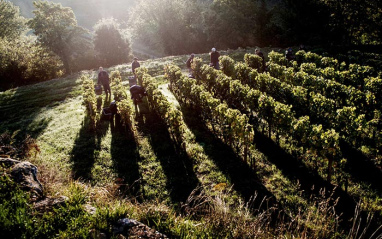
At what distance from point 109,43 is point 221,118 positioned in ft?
109

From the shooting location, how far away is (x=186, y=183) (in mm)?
8656

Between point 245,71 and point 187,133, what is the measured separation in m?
6.87

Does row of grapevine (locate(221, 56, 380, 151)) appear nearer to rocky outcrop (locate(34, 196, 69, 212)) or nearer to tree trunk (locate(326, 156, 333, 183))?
tree trunk (locate(326, 156, 333, 183))

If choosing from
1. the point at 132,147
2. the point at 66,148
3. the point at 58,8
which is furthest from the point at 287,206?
the point at 58,8

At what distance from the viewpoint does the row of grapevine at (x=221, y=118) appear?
30.5 ft

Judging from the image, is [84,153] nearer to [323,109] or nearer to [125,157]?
[125,157]

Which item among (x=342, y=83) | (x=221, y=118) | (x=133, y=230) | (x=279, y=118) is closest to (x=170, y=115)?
(x=221, y=118)

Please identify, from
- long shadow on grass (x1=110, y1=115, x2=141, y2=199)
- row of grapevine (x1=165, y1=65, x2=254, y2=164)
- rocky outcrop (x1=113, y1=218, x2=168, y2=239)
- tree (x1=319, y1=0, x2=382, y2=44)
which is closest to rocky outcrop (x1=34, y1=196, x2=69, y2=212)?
rocky outcrop (x1=113, y1=218, x2=168, y2=239)

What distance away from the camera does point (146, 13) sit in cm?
5109

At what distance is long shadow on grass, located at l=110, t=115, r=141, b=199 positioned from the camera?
8727mm

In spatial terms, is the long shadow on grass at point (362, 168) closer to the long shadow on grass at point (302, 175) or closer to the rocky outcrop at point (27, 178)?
the long shadow on grass at point (302, 175)

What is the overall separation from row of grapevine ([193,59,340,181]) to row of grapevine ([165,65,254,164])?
45.3 inches

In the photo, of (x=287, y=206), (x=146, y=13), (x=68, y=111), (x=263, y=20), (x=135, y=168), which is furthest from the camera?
(x=146, y=13)

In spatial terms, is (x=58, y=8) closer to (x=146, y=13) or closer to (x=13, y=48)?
(x=13, y=48)
